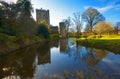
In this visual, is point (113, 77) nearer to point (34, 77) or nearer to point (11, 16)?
point (34, 77)

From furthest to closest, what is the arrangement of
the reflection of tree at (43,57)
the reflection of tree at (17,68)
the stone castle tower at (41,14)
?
the stone castle tower at (41,14)
the reflection of tree at (43,57)
the reflection of tree at (17,68)

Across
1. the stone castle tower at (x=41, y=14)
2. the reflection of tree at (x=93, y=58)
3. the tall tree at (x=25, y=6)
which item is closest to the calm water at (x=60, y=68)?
the reflection of tree at (x=93, y=58)

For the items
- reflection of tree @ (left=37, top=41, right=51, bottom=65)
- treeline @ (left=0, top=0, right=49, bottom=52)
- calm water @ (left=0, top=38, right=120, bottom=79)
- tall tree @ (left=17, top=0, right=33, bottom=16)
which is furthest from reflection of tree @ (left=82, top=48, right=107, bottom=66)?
tall tree @ (left=17, top=0, right=33, bottom=16)

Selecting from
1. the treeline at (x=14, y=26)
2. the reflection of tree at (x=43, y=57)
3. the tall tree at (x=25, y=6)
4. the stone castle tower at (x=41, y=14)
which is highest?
the stone castle tower at (x=41, y=14)

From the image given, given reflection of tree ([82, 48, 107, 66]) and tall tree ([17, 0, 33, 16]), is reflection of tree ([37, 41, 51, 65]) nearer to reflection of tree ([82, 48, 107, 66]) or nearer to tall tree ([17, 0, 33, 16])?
reflection of tree ([82, 48, 107, 66])

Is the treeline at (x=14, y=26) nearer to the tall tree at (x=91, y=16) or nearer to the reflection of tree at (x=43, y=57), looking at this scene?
the reflection of tree at (x=43, y=57)

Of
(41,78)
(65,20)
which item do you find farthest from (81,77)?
(65,20)

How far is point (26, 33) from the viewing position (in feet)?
127

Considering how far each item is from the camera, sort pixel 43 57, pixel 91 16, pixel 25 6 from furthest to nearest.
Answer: pixel 91 16 → pixel 25 6 → pixel 43 57

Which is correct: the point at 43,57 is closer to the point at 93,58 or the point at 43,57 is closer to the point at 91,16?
the point at 93,58

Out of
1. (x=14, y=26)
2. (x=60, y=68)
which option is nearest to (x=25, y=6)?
(x=14, y=26)

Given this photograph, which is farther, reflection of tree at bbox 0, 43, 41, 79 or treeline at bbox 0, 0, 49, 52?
treeline at bbox 0, 0, 49, 52

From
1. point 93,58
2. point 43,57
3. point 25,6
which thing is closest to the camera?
point 93,58

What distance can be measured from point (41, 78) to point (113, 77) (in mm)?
→ 5325
